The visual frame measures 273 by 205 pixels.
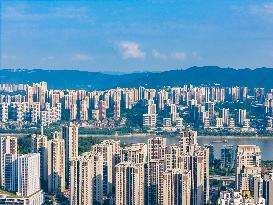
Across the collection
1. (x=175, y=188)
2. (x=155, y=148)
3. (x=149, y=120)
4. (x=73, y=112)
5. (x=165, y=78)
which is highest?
(x=165, y=78)

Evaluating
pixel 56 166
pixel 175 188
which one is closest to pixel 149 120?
pixel 56 166

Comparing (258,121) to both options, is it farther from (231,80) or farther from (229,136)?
(231,80)

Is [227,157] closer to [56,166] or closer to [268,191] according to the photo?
[56,166]

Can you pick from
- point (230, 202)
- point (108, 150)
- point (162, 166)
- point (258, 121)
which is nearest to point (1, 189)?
point (108, 150)

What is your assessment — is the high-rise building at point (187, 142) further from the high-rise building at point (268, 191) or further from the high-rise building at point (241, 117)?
the high-rise building at point (241, 117)

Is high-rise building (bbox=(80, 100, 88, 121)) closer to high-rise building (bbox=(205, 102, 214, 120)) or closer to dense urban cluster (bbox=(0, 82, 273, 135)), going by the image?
dense urban cluster (bbox=(0, 82, 273, 135))

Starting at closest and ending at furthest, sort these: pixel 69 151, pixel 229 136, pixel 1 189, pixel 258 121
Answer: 1. pixel 1 189
2. pixel 69 151
3. pixel 229 136
4. pixel 258 121

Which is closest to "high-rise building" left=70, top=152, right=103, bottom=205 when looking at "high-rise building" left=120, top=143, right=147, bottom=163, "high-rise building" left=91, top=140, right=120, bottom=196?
"high-rise building" left=91, top=140, right=120, bottom=196
